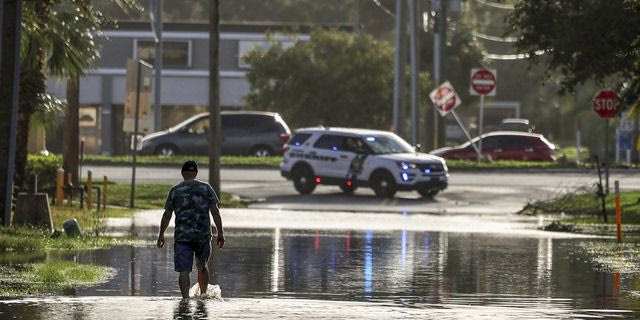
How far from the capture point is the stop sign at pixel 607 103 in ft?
125

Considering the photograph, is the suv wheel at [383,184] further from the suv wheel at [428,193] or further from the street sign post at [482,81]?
the street sign post at [482,81]

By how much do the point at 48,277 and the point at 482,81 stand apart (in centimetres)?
3408

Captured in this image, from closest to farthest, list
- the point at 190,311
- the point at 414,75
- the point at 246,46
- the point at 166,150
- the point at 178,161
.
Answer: the point at 190,311 < the point at 178,161 < the point at 414,75 < the point at 166,150 < the point at 246,46

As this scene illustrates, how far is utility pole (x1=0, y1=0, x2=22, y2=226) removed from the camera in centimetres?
2556

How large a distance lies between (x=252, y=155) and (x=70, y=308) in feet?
143

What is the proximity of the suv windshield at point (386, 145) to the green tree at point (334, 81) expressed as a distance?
22.9 m

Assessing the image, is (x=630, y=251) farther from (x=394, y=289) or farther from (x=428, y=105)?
(x=428, y=105)

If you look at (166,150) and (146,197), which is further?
(166,150)

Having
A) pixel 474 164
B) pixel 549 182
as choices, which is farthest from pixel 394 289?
pixel 474 164

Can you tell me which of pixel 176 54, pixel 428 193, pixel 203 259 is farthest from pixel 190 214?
pixel 176 54

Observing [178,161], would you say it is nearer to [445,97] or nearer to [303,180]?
[445,97]

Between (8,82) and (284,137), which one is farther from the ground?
(8,82)

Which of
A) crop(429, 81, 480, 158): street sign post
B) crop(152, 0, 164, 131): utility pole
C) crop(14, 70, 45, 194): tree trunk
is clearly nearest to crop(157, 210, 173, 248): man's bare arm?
crop(14, 70, 45, 194): tree trunk

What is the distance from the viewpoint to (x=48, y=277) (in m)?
19.0
